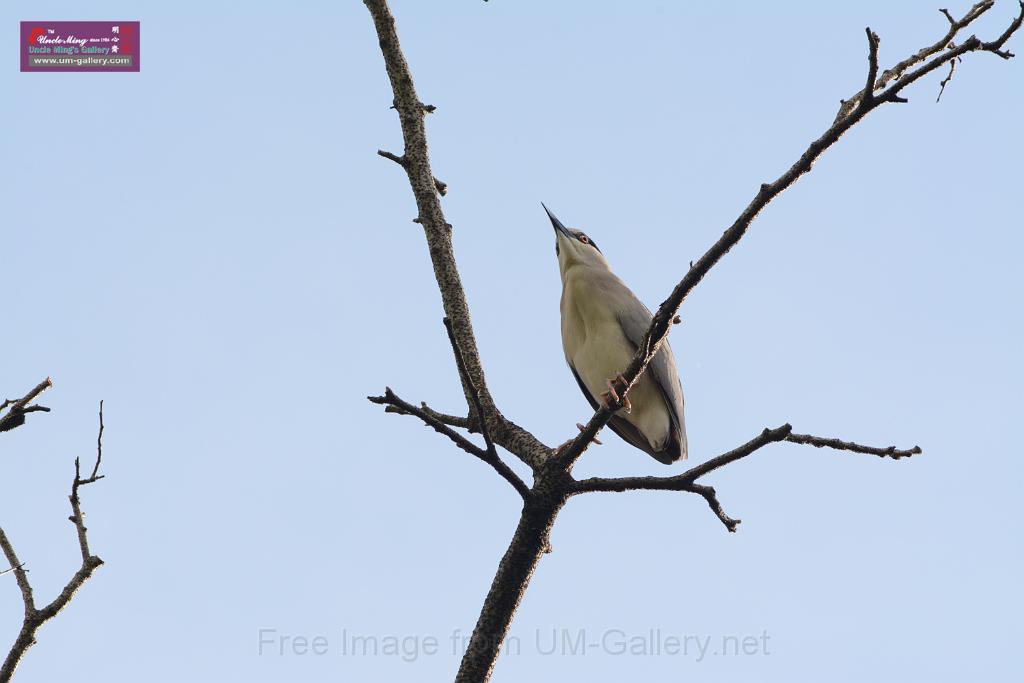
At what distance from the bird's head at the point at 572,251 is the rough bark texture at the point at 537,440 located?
3336 mm

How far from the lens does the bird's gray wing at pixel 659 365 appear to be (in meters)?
6.40

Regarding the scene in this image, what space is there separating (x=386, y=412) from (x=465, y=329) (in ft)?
1.91

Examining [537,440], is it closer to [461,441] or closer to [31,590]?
[461,441]

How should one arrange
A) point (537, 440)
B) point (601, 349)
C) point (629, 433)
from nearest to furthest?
point (537, 440) → point (601, 349) → point (629, 433)

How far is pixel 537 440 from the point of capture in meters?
3.69

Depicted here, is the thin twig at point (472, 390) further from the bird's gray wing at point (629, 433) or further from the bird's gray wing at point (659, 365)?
the bird's gray wing at point (629, 433)

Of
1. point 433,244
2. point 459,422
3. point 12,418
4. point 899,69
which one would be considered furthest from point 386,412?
point 899,69

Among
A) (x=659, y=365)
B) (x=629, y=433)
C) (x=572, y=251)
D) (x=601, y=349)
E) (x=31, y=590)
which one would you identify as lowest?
(x=31, y=590)

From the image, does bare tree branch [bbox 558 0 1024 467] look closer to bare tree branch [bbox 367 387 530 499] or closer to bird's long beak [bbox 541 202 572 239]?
bare tree branch [bbox 367 387 530 499]

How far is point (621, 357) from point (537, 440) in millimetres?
2695

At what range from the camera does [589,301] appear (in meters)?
6.62

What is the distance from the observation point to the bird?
641 centimetres

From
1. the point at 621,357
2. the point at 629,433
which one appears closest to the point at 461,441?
the point at 621,357

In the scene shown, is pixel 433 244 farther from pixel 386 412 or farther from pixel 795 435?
pixel 795 435
